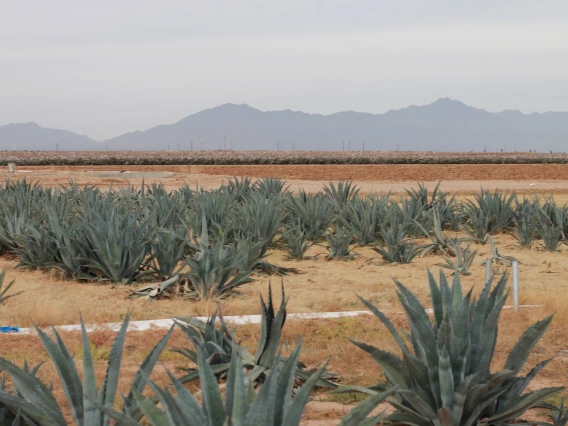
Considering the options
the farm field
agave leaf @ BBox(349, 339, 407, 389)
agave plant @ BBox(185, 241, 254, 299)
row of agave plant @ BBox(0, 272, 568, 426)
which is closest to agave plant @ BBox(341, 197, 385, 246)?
the farm field

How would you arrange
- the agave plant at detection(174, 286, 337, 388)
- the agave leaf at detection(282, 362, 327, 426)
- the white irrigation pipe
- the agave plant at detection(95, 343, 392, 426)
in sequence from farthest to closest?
the white irrigation pipe < the agave plant at detection(174, 286, 337, 388) < the agave leaf at detection(282, 362, 327, 426) < the agave plant at detection(95, 343, 392, 426)

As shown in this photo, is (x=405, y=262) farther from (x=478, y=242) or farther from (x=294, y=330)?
(x=294, y=330)

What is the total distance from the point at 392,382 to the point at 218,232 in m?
6.32

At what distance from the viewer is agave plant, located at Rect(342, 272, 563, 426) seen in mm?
3473

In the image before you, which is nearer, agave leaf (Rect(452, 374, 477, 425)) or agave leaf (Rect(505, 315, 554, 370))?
agave leaf (Rect(452, 374, 477, 425))

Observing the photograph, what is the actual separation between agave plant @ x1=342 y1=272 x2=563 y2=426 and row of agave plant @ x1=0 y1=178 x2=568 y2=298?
3.77 meters

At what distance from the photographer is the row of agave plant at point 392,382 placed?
98.7 inches

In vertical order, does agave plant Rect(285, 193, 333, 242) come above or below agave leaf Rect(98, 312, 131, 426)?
below

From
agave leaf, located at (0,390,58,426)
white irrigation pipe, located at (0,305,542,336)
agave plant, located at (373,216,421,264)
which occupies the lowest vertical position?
white irrigation pipe, located at (0,305,542,336)

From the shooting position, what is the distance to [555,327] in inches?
244

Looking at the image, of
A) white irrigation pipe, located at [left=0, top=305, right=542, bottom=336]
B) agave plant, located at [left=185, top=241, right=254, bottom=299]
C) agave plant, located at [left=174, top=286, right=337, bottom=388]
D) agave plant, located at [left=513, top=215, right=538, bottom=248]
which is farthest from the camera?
agave plant, located at [left=513, top=215, right=538, bottom=248]

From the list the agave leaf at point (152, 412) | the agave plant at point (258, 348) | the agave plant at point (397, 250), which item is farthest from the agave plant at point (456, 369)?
the agave plant at point (397, 250)

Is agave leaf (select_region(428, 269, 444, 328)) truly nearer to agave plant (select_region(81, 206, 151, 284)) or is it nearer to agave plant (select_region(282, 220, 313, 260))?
agave plant (select_region(81, 206, 151, 284))

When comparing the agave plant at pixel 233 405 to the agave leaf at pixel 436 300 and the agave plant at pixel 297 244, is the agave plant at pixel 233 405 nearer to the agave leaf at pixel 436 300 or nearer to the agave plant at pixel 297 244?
the agave leaf at pixel 436 300
